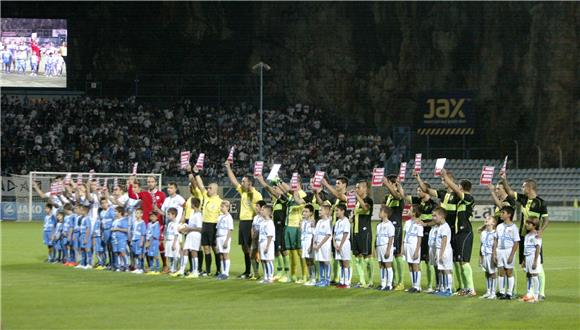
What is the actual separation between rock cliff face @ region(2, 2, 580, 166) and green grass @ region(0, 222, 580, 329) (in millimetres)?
46551

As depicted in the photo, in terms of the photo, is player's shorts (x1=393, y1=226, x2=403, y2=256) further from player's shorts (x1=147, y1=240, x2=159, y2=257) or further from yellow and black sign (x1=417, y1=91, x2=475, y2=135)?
yellow and black sign (x1=417, y1=91, x2=475, y2=135)

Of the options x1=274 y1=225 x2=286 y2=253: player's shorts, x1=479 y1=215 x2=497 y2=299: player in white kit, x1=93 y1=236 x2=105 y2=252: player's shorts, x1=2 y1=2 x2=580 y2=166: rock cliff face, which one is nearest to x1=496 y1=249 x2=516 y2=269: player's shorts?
x1=479 y1=215 x2=497 y2=299: player in white kit

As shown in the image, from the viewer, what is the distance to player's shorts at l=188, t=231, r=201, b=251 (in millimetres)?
23312

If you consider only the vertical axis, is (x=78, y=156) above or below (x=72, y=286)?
above

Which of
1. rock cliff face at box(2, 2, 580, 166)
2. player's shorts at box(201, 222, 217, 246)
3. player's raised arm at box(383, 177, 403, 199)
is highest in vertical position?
rock cliff face at box(2, 2, 580, 166)

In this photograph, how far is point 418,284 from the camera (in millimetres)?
20219

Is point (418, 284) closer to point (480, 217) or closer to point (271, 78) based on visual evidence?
point (480, 217)

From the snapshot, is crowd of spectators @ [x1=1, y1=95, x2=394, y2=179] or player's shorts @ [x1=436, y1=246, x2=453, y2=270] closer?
player's shorts @ [x1=436, y1=246, x2=453, y2=270]

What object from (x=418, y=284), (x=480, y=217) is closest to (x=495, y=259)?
(x=418, y=284)

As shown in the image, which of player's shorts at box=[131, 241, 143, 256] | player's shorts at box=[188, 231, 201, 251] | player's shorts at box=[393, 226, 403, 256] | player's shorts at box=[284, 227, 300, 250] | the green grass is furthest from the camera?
player's shorts at box=[131, 241, 143, 256]

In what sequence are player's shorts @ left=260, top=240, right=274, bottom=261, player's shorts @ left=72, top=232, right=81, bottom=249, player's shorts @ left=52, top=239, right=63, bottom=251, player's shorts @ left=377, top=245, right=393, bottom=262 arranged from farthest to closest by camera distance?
player's shorts @ left=52, top=239, right=63, bottom=251
player's shorts @ left=72, top=232, right=81, bottom=249
player's shorts @ left=260, top=240, right=274, bottom=261
player's shorts @ left=377, top=245, right=393, bottom=262

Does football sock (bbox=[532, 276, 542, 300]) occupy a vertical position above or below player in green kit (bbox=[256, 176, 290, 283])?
below

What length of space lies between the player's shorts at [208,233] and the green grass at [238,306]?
1145 mm

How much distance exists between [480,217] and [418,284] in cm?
3217
